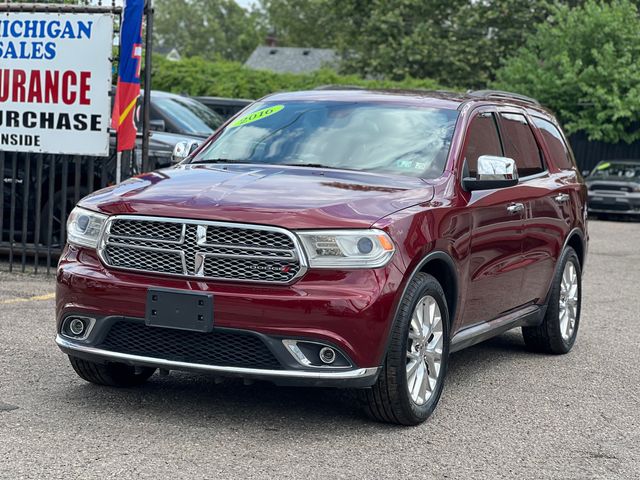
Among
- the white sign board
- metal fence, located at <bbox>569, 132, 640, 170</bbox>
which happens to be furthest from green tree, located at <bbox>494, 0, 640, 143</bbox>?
the white sign board

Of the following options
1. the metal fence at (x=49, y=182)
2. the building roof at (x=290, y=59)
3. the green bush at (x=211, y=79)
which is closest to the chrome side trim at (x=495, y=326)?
the metal fence at (x=49, y=182)

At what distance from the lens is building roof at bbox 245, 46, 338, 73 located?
80500 millimetres

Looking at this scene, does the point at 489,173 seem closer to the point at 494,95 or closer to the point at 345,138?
the point at 345,138

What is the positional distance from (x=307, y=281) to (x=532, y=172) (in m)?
3.13

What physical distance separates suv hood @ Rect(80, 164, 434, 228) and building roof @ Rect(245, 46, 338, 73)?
2911 inches

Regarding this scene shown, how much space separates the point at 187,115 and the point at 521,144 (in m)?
9.31

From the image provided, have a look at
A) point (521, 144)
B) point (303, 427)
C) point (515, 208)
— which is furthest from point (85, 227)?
point (521, 144)

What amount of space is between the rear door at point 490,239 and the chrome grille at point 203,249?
4.97 feet

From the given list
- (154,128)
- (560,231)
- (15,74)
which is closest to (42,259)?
(15,74)

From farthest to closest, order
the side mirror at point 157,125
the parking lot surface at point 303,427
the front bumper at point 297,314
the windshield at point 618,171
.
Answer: the windshield at point 618,171, the side mirror at point 157,125, the front bumper at point 297,314, the parking lot surface at point 303,427

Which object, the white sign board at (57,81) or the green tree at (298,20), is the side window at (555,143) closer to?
the white sign board at (57,81)

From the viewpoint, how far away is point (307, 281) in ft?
17.9

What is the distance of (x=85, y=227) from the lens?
6.01m

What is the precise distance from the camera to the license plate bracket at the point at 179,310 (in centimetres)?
549
